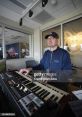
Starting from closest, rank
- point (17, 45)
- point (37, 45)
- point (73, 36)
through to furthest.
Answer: point (73, 36) → point (37, 45) → point (17, 45)

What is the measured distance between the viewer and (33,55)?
15.3ft

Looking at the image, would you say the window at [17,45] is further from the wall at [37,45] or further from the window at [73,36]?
the window at [73,36]

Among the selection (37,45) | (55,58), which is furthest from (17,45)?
(55,58)

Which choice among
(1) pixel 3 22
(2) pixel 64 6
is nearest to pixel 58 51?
(2) pixel 64 6

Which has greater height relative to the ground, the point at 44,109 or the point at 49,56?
the point at 49,56

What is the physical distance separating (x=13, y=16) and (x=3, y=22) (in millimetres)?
407

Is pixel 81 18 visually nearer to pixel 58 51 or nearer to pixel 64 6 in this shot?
pixel 64 6

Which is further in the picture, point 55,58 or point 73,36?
point 73,36

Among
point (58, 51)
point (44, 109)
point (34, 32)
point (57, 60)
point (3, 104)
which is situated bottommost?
point (3, 104)

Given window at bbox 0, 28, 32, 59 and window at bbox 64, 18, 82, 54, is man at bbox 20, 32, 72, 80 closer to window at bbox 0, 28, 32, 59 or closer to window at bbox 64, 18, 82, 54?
window at bbox 64, 18, 82, 54

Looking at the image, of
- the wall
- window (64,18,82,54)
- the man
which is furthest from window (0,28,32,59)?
the man

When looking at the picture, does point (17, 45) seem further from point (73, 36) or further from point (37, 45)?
point (73, 36)

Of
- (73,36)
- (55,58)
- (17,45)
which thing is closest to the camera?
(55,58)

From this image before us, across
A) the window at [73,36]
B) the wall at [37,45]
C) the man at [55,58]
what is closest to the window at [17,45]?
the wall at [37,45]
